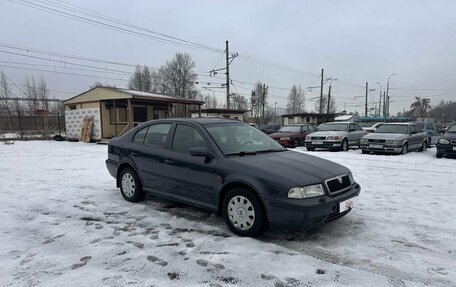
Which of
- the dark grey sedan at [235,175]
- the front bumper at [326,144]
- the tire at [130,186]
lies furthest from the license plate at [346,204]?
the front bumper at [326,144]

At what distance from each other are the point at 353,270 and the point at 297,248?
72cm

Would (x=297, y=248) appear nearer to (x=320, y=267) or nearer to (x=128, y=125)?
(x=320, y=267)

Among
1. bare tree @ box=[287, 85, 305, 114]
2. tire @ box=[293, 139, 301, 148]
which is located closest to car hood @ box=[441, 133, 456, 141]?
tire @ box=[293, 139, 301, 148]

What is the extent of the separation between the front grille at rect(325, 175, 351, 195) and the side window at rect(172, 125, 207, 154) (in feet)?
5.83

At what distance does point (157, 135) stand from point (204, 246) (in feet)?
7.54

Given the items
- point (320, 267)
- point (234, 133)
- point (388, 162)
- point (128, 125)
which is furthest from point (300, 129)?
point (320, 267)

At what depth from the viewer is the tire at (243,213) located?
13.1ft

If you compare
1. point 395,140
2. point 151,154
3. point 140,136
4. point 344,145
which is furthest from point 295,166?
point 344,145

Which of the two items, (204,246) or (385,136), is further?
(385,136)

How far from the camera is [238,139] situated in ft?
16.2

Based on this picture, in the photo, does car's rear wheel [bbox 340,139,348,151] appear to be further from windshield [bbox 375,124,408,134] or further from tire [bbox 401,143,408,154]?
tire [bbox 401,143,408,154]

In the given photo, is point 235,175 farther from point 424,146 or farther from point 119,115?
point 119,115

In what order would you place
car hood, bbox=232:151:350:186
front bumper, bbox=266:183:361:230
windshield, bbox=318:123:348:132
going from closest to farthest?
front bumper, bbox=266:183:361:230
car hood, bbox=232:151:350:186
windshield, bbox=318:123:348:132

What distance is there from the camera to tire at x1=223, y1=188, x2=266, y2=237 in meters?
3.98
